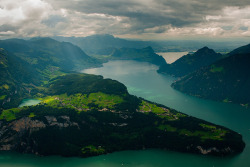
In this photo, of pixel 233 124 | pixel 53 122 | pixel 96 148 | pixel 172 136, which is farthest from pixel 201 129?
pixel 53 122

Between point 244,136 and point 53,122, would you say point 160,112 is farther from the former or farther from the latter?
point 53,122

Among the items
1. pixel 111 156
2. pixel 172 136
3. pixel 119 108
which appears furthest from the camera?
pixel 119 108

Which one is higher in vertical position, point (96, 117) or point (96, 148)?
point (96, 117)

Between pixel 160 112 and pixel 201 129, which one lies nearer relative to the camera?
pixel 201 129

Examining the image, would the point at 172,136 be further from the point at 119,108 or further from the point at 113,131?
the point at 119,108

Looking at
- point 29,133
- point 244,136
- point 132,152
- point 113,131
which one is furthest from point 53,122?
point 244,136

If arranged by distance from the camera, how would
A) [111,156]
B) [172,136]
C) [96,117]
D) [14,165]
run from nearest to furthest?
1. [14,165]
2. [111,156]
3. [172,136]
4. [96,117]
